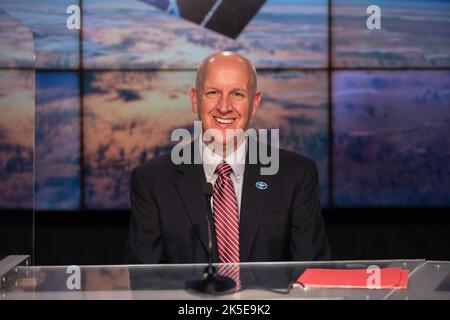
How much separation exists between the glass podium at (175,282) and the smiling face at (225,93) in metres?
0.73

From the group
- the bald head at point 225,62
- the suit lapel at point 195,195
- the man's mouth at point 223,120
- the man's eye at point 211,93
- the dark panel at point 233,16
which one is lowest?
the suit lapel at point 195,195

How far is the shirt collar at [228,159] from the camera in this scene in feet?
7.80

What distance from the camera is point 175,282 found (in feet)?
5.30

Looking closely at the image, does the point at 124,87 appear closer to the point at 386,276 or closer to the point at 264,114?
the point at 264,114

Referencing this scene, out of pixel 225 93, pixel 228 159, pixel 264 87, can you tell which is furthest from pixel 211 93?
pixel 264 87

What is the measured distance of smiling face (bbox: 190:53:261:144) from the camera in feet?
7.86

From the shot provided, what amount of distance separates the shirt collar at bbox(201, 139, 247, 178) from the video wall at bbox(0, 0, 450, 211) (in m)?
1.52

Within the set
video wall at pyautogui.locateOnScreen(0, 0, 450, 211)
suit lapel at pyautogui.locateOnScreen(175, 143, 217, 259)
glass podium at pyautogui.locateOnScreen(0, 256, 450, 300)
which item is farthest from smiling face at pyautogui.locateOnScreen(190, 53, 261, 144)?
video wall at pyautogui.locateOnScreen(0, 0, 450, 211)

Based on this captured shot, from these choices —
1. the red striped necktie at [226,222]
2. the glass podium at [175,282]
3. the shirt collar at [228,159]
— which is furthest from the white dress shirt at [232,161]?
the glass podium at [175,282]

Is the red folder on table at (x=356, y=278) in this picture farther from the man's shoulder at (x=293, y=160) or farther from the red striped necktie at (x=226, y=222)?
the man's shoulder at (x=293, y=160)

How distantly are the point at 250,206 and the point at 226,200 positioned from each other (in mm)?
90

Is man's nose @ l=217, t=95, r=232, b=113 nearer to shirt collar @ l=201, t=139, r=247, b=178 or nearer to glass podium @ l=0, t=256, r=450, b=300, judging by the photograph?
shirt collar @ l=201, t=139, r=247, b=178
